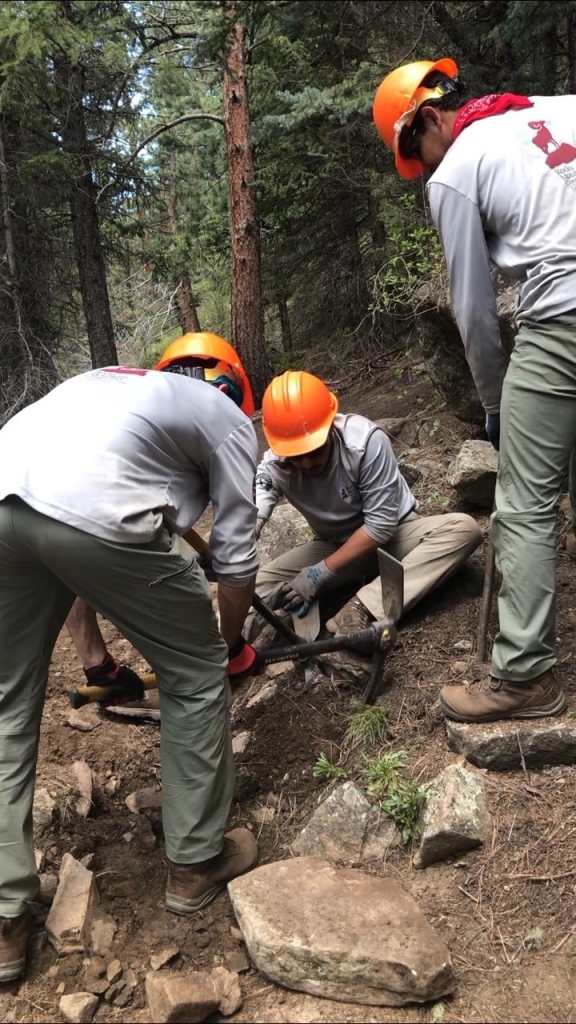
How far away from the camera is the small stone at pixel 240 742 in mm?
3182

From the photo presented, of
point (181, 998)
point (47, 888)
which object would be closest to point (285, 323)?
point (47, 888)

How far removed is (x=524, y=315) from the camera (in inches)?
95.6

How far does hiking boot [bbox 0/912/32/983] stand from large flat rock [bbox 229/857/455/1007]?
668 millimetres

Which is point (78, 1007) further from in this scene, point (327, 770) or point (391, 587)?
point (391, 587)

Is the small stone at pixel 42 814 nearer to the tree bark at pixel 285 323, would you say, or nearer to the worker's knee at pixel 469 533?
the worker's knee at pixel 469 533

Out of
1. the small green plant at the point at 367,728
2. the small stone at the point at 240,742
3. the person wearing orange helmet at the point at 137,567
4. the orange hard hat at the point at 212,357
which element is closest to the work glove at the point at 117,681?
the small stone at the point at 240,742

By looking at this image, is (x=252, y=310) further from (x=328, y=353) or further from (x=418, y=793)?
(x=418, y=793)

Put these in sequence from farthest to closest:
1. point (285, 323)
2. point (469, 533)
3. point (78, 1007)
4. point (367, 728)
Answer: point (285, 323) < point (469, 533) < point (367, 728) < point (78, 1007)

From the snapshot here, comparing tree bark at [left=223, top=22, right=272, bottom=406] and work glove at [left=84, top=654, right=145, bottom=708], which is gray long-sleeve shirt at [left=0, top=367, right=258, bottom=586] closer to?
work glove at [left=84, top=654, right=145, bottom=708]

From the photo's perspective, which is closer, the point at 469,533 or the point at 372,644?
the point at 372,644

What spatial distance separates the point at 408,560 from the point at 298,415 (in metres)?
0.93

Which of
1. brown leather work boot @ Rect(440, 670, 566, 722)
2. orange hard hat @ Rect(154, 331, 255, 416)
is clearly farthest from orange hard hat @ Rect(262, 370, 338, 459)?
brown leather work boot @ Rect(440, 670, 566, 722)

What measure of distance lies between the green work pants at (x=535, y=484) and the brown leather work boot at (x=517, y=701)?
0.06m

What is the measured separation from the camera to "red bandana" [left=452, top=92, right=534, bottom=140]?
2.45 metres
